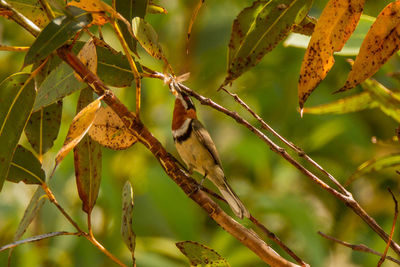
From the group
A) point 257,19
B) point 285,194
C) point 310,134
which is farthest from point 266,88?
point 257,19

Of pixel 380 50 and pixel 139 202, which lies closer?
pixel 380 50

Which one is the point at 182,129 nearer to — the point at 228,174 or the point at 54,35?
the point at 54,35

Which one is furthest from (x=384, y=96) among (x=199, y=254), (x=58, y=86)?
(x=58, y=86)

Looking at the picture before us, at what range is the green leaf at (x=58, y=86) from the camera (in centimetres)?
73

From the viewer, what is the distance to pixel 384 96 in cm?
93

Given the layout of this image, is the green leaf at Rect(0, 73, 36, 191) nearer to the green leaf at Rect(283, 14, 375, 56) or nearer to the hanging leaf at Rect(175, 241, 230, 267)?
the hanging leaf at Rect(175, 241, 230, 267)

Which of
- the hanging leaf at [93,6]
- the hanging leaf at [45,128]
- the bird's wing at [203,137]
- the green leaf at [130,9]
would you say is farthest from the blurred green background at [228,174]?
the hanging leaf at [93,6]

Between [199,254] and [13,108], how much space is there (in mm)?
286

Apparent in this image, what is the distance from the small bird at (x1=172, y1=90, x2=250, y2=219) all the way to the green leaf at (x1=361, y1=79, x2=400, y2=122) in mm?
252

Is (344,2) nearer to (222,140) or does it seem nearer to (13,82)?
(13,82)

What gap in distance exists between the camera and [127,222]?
778mm

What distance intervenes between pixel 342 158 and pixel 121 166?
31.5 inches

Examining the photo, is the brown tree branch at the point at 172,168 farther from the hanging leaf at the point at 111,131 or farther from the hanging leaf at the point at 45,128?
the hanging leaf at the point at 45,128

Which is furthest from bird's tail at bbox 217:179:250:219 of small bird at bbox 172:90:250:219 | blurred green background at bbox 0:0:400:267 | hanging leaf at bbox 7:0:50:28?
blurred green background at bbox 0:0:400:267
